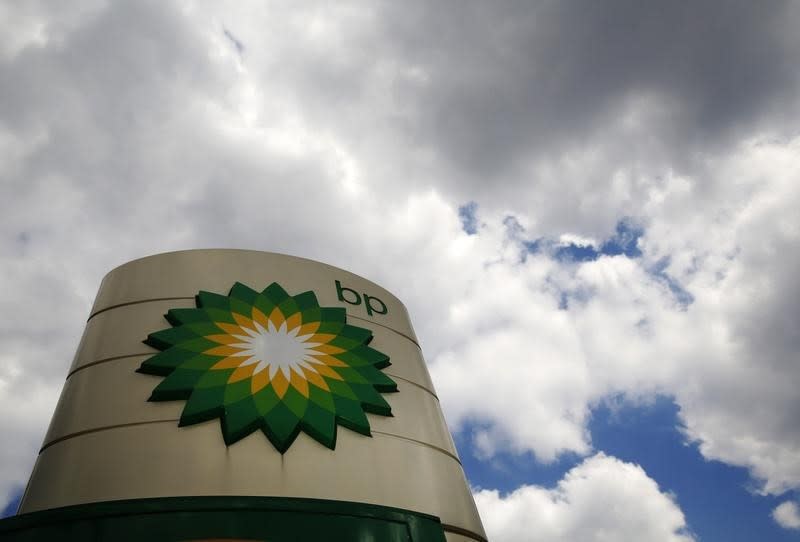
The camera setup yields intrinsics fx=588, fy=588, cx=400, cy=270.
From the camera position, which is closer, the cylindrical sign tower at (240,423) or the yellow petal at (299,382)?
the cylindrical sign tower at (240,423)

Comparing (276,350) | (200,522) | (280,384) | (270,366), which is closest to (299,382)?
(280,384)

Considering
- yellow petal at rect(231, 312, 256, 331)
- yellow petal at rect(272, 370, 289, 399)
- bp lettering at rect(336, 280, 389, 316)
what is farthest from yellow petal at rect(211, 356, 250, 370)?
bp lettering at rect(336, 280, 389, 316)

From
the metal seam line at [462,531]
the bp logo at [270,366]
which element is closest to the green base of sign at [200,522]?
the bp logo at [270,366]

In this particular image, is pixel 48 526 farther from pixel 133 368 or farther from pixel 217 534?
pixel 133 368

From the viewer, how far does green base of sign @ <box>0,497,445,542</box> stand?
222 inches

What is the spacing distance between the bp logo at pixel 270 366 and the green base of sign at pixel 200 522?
147cm

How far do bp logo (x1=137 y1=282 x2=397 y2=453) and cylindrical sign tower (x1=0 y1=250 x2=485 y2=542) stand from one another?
0.07 ft

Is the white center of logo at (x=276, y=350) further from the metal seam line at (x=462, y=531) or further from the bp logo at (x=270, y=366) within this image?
the metal seam line at (x=462, y=531)

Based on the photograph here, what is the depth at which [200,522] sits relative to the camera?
5793 mm

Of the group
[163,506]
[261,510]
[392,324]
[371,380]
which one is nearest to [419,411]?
[371,380]

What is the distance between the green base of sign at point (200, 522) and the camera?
18.5ft

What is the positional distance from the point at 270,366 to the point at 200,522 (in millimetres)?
2783

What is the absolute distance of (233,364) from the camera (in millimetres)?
8172

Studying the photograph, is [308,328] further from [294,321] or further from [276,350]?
[276,350]
